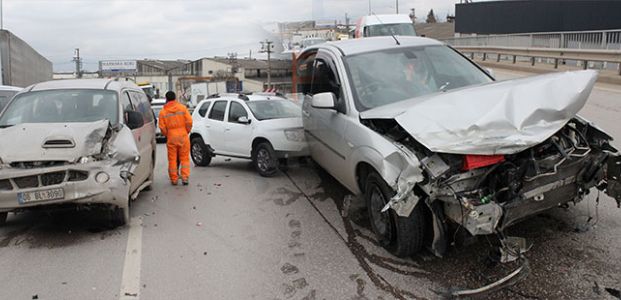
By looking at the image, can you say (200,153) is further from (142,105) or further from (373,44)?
(373,44)

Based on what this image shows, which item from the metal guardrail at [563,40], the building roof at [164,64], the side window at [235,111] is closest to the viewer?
the side window at [235,111]

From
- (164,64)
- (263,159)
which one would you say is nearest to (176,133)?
(263,159)

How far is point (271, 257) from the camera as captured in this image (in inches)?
198

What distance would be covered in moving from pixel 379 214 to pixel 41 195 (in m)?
3.47

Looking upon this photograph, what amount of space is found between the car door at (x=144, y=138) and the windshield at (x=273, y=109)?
7.22ft

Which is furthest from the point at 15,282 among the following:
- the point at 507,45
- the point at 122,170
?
the point at 507,45

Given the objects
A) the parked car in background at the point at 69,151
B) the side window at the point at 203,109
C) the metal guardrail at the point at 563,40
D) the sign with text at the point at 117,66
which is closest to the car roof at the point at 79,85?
the parked car in background at the point at 69,151

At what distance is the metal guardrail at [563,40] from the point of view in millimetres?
19172

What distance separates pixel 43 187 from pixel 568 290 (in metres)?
4.97

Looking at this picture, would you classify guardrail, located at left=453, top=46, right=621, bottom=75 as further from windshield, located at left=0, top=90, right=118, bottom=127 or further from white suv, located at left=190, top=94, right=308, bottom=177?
windshield, located at left=0, top=90, right=118, bottom=127

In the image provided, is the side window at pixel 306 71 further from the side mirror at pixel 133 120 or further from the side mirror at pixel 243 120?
the side mirror at pixel 133 120

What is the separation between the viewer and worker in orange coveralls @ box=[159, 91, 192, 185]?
8.59m

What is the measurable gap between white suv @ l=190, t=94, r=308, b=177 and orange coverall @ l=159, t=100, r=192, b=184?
1464 millimetres

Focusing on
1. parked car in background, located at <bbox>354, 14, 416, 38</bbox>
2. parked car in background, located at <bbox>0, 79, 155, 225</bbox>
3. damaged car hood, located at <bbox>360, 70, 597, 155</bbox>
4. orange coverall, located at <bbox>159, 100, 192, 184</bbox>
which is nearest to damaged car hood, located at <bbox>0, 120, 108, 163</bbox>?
parked car in background, located at <bbox>0, 79, 155, 225</bbox>
